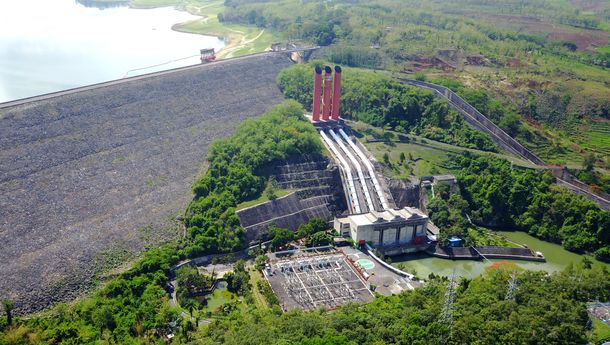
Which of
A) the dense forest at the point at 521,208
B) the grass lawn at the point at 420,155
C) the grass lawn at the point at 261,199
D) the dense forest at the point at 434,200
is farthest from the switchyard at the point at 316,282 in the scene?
the grass lawn at the point at 420,155

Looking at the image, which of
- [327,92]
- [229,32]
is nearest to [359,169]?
[327,92]

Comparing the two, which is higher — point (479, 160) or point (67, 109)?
point (67, 109)

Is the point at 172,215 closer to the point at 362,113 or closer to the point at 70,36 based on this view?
the point at 362,113

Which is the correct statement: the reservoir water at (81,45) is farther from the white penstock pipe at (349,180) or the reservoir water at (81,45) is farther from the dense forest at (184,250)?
the white penstock pipe at (349,180)

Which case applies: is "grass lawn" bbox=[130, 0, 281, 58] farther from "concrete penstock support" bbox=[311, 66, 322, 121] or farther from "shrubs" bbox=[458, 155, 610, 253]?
"shrubs" bbox=[458, 155, 610, 253]

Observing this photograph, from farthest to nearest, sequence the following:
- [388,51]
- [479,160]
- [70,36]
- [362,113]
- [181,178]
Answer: [70,36], [388,51], [362,113], [479,160], [181,178]

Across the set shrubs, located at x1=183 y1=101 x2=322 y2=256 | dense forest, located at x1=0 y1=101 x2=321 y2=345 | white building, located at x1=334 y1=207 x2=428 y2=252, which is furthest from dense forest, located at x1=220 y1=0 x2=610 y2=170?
dense forest, located at x1=0 y1=101 x2=321 y2=345

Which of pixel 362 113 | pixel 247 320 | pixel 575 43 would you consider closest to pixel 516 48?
pixel 575 43
